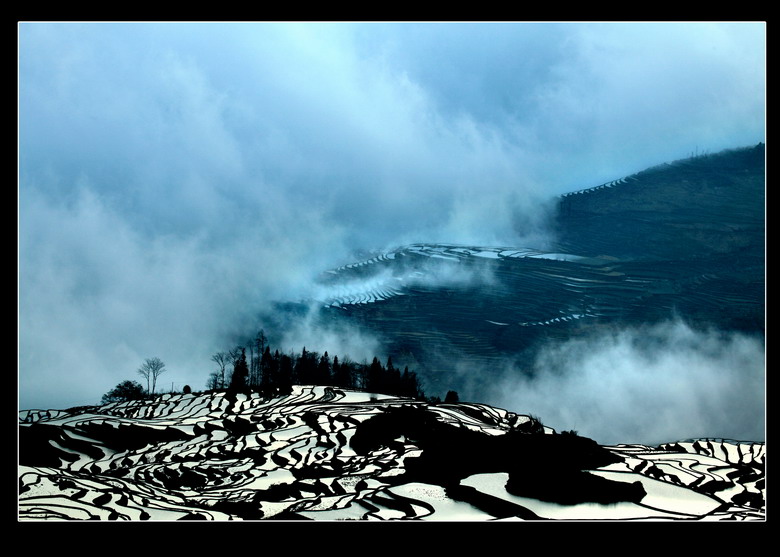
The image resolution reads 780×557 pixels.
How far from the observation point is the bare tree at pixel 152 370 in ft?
13.6

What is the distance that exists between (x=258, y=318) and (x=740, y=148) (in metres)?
3.11

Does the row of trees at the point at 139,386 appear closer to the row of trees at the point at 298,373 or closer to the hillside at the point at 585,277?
the row of trees at the point at 298,373

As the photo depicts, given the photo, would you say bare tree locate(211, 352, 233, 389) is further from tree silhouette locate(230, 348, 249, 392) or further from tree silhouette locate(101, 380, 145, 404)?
tree silhouette locate(101, 380, 145, 404)

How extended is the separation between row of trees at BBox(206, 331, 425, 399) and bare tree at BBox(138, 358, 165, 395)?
303mm

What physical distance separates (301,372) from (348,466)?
2.24 ft

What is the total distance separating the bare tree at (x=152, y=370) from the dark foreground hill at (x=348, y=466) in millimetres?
143

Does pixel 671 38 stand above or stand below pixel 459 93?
above

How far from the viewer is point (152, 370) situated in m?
4.17

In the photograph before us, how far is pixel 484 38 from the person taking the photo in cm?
417

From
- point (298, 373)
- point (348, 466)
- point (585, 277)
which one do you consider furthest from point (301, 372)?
point (585, 277)

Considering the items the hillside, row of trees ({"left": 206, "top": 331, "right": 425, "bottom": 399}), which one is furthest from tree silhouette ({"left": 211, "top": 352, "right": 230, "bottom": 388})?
the hillside
